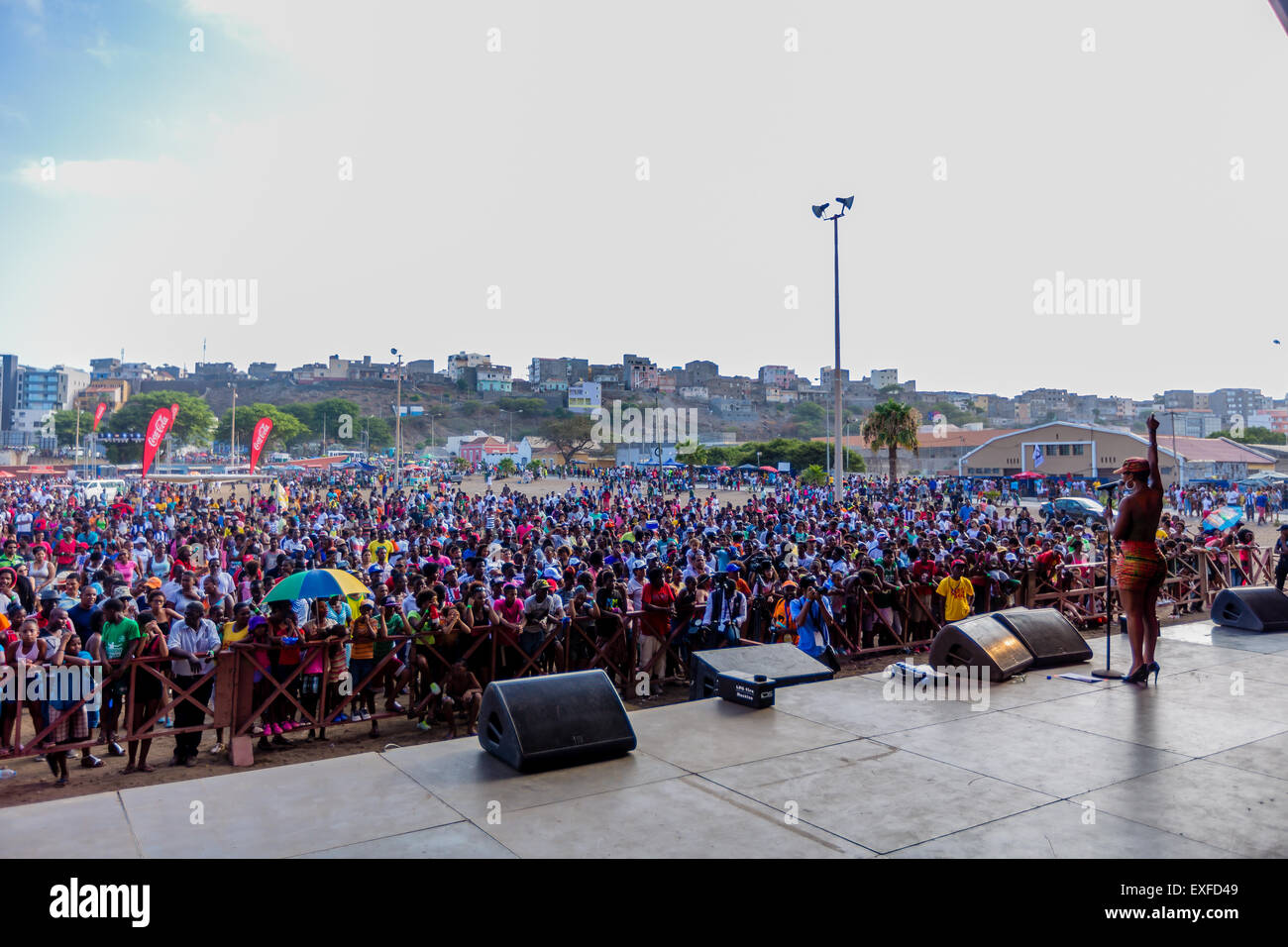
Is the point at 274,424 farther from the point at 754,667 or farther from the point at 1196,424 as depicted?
the point at 1196,424

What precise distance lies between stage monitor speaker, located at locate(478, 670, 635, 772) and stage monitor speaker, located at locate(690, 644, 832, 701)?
5.88 feet

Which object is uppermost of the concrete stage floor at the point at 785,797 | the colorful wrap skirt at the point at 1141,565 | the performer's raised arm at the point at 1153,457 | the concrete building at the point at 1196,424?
the concrete building at the point at 1196,424

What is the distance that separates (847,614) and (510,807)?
25.3ft

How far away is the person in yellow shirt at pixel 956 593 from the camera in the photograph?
11.7m

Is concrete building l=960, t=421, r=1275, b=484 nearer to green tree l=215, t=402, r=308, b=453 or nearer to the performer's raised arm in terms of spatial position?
the performer's raised arm

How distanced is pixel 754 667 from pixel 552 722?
261 centimetres

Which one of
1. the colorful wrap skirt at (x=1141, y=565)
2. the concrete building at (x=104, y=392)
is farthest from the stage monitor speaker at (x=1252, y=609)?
the concrete building at (x=104, y=392)

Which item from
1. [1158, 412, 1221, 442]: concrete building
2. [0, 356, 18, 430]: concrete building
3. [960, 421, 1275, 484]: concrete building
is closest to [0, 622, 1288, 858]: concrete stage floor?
[960, 421, 1275, 484]: concrete building

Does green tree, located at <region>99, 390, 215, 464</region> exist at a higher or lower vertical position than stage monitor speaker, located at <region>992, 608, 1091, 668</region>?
higher

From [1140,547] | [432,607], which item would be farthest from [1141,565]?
[432,607]

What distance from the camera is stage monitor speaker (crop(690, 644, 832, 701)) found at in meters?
7.30

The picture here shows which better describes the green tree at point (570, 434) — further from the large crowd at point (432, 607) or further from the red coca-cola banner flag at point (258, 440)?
the large crowd at point (432, 607)

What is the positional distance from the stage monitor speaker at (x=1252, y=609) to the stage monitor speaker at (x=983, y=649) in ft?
14.1

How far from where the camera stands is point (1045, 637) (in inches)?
317
